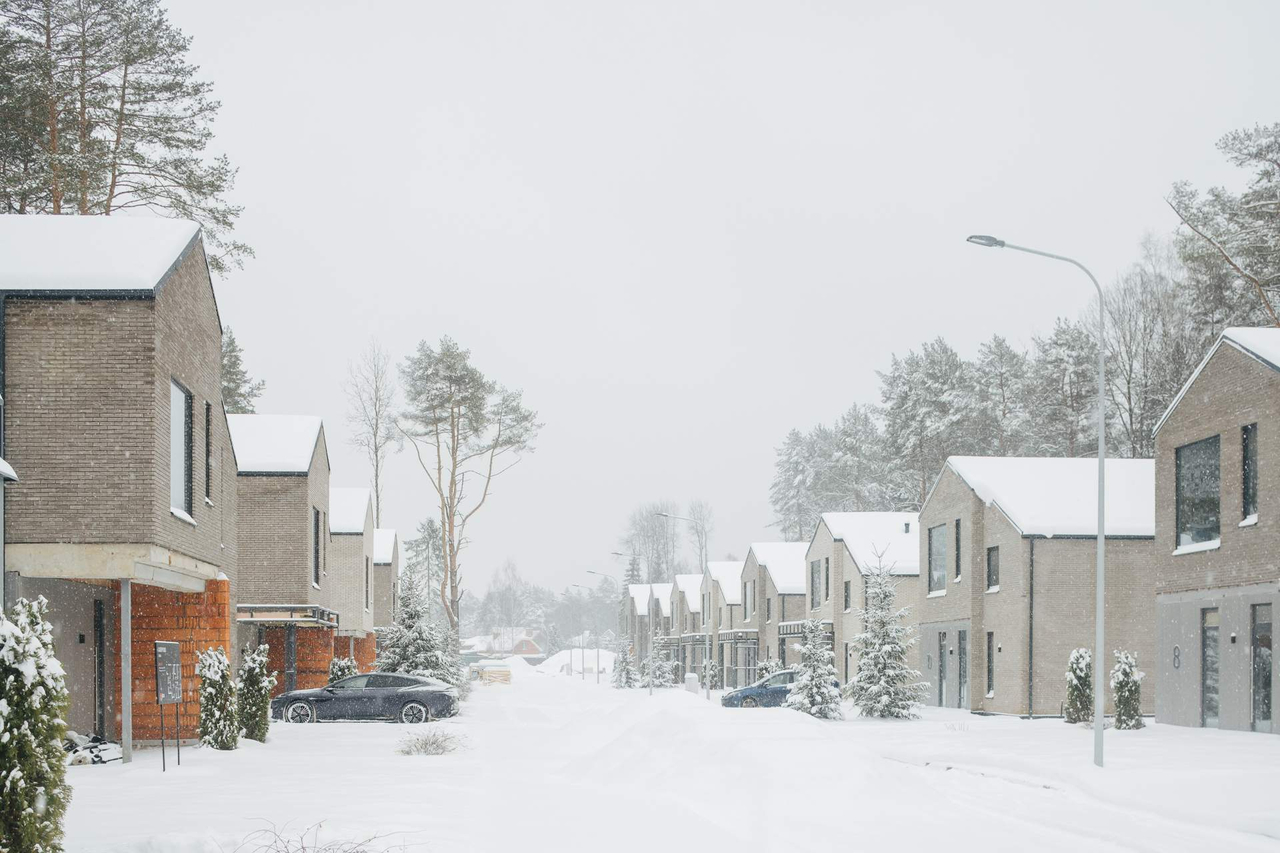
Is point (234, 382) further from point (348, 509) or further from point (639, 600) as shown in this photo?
point (639, 600)

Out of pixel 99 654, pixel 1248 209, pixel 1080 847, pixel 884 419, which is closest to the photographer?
pixel 1080 847

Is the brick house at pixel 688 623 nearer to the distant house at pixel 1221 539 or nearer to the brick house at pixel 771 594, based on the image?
the brick house at pixel 771 594

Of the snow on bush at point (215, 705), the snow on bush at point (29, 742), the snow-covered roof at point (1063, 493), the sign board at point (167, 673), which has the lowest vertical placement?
the snow on bush at point (215, 705)

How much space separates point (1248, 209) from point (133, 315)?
112ft

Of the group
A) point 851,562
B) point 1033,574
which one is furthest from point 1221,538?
point 851,562

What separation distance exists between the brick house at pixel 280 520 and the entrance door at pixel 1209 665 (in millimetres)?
22202

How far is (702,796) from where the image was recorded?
13.8m

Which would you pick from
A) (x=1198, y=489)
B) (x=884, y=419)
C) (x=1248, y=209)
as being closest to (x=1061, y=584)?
(x=1198, y=489)

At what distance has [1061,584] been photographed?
32719mm

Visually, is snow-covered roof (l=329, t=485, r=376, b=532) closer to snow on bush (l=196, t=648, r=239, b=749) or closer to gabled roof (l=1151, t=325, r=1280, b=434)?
snow on bush (l=196, t=648, r=239, b=749)

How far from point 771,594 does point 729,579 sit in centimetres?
903

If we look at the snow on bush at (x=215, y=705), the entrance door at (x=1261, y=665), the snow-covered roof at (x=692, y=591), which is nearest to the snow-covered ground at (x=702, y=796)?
the snow on bush at (x=215, y=705)

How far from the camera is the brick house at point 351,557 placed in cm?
4197

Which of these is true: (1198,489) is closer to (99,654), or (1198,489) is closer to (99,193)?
(99,654)
